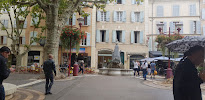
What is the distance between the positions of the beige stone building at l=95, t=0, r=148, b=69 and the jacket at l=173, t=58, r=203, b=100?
24296 millimetres

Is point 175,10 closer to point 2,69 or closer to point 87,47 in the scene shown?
point 87,47

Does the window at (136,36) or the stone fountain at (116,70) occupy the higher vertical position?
the window at (136,36)

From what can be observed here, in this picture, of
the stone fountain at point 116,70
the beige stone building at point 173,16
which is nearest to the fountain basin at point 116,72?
the stone fountain at point 116,70

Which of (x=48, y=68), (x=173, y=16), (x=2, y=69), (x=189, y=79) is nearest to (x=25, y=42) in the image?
(x=48, y=68)

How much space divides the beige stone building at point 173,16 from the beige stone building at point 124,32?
1.36 metres

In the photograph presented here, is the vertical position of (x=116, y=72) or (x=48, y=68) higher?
(x=48, y=68)

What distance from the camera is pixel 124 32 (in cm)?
2708

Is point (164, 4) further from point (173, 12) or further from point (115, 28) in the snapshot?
point (115, 28)

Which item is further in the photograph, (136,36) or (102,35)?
(102,35)

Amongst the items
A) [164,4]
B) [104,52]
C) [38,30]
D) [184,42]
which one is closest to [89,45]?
[104,52]

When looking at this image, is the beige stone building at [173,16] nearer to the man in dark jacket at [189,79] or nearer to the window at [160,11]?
the window at [160,11]

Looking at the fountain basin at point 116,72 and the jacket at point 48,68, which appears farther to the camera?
the fountain basin at point 116,72

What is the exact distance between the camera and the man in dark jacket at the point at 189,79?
7.28 ft

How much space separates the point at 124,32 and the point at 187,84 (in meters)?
25.2
